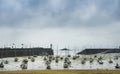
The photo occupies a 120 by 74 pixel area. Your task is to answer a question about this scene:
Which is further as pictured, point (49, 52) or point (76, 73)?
point (49, 52)

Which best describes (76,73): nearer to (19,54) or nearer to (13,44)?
(19,54)

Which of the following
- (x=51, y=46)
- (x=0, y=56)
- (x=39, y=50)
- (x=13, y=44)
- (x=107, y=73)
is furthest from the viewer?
(x=51, y=46)

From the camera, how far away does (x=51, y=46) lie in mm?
177250

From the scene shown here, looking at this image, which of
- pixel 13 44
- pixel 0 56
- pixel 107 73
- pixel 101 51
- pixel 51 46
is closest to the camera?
pixel 107 73

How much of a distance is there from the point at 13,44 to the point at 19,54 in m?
11.1

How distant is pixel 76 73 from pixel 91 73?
239cm

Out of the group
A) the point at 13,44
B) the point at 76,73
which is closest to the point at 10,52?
the point at 13,44

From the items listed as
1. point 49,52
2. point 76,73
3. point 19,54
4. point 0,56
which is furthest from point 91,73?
point 49,52

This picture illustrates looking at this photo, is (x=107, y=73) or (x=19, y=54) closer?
(x=107, y=73)

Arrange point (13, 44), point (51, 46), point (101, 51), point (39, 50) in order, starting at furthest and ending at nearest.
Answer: point (101, 51)
point (51, 46)
point (39, 50)
point (13, 44)

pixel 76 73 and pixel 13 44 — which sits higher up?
pixel 13 44

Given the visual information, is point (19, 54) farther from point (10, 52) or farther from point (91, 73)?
point (91, 73)

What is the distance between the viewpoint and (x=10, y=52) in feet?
454

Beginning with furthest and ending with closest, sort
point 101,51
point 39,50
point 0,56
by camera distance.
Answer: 1. point 101,51
2. point 39,50
3. point 0,56
